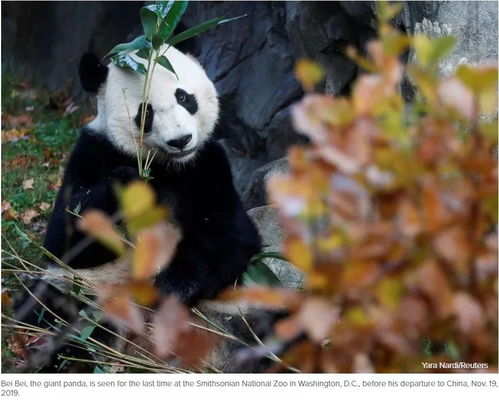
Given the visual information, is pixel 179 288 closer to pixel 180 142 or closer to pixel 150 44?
pixel 180 142

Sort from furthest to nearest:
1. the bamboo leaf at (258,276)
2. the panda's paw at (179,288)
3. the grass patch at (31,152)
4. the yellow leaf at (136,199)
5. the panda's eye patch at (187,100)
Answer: the grass patch at (31,152) < the bamboo leaf at (258,276) < the panda's eye patch at (187,100) < the panda's paw at (179,288) < the yellow leaf at (136,199)

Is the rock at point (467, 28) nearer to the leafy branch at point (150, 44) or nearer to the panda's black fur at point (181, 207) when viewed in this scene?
the leafy branch at point (150, 44)

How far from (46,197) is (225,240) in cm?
238

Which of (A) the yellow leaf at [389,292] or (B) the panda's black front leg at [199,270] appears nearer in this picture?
(A) the yellow leaf at [389,292]

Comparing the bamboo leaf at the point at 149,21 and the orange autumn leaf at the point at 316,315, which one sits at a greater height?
the orange autumn leaf at the point at 316,315

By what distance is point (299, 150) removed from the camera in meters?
1.16

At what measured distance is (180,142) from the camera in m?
3.24

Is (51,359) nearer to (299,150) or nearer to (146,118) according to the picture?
(146,118)

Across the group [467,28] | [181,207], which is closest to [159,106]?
[181,207]

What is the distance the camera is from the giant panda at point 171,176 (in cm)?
326

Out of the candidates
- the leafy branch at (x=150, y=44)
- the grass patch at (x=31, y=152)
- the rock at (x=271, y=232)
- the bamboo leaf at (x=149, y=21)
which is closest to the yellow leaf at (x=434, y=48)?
the leafy branch at (x=150, y=44)

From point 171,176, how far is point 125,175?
0.32 metres

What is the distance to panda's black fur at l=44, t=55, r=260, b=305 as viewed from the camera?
10.7 ft

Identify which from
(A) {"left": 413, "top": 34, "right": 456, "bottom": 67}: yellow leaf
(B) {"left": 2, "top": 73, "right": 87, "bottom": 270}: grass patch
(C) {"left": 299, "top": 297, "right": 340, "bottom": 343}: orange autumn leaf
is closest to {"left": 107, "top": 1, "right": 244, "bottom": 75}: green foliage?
(B) {"left": 2, "top": 73, "right": 87, "bottom": 270}: grass patch
